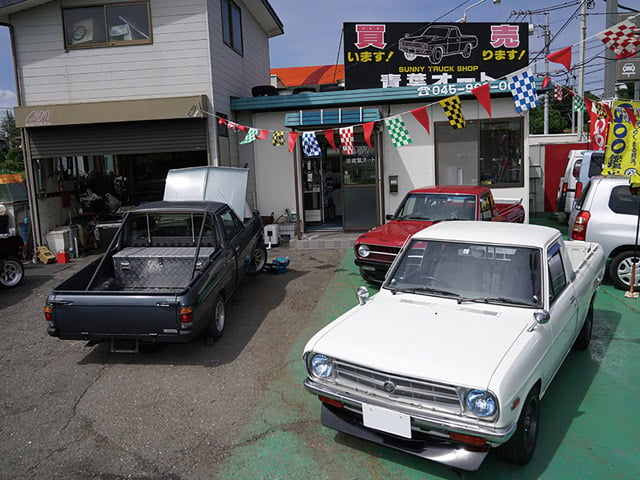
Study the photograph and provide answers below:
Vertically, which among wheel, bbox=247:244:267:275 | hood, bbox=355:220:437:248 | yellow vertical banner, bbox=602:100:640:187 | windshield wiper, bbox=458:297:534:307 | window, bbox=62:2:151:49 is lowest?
wheel, bbox=247:244:267:275

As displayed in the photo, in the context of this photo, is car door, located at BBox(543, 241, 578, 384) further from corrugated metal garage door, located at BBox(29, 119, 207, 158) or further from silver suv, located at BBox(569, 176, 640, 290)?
corrugated metal garage door, located at BBox(29, 119, 207, 158)

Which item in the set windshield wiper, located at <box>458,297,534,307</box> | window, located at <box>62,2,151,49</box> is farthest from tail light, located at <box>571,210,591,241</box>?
window, located at <box>62,2,151,49</box>

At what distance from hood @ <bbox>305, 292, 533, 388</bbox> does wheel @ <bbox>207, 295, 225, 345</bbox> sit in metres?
2.34

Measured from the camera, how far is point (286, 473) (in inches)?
143

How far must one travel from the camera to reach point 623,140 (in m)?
7.25

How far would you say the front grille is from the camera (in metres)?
3.21

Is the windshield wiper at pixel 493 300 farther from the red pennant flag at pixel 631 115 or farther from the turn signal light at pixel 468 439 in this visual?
the red pennant flag at pixel 631 115

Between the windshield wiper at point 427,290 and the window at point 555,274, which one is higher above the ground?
the window at point 555,274

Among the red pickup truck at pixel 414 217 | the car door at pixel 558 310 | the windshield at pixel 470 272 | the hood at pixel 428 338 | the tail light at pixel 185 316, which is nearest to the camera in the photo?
the hood at pixel 428 338

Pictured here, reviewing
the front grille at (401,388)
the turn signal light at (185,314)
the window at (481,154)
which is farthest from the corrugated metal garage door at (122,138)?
the front grille at (401,388)

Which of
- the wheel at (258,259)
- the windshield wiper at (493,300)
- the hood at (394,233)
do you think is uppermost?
the hood at (394,233)

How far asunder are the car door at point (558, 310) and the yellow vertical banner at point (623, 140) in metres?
3.36

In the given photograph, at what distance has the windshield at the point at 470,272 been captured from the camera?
13.7 ft

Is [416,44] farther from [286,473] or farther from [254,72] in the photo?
[286,473]
